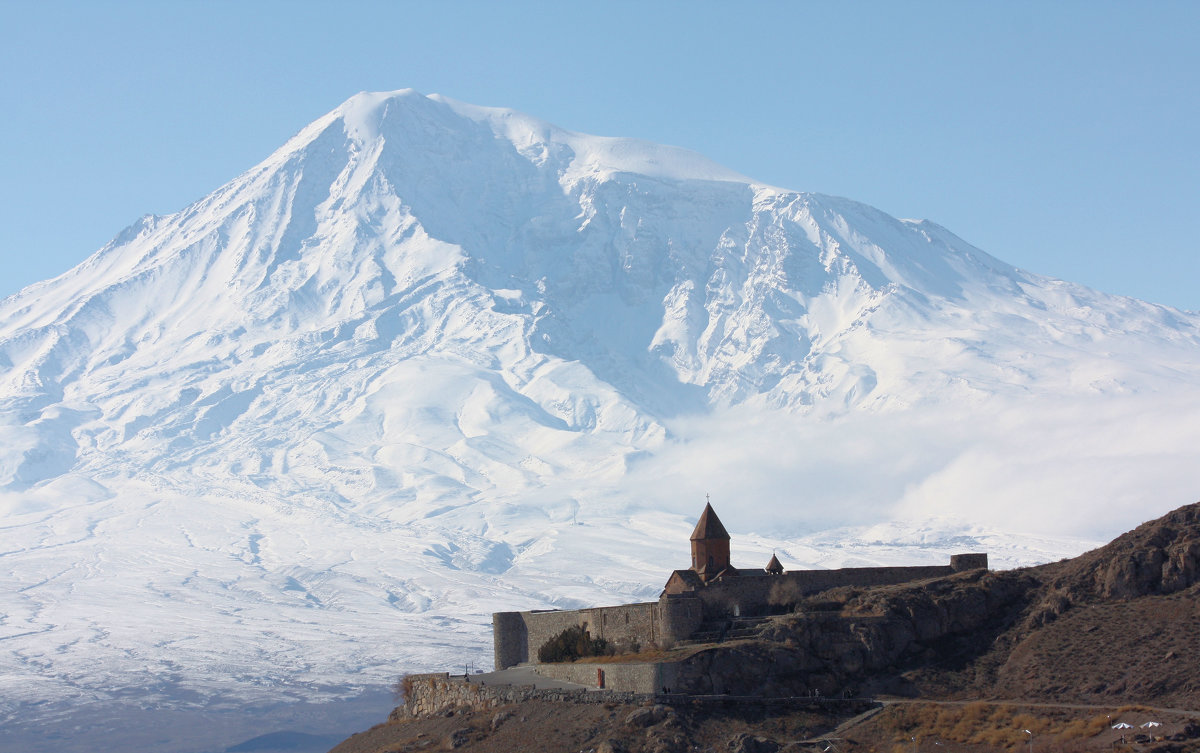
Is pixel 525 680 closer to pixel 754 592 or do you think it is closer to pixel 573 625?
pixel 573 625

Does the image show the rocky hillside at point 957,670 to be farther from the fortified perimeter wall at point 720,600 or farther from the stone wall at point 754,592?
the fortified perimeter wall at point 720,600

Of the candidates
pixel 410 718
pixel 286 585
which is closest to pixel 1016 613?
pixel 410 718

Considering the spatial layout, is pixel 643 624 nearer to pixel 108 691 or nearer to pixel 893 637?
pixel 893 637

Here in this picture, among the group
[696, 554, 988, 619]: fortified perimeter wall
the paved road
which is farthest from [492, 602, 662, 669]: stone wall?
[696, 554, 988, 619]: fortified perimeter wall

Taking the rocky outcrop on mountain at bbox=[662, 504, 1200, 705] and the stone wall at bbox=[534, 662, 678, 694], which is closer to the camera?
the rocky outcrop on mountain at bbox=[662, 504, 1200, 705]

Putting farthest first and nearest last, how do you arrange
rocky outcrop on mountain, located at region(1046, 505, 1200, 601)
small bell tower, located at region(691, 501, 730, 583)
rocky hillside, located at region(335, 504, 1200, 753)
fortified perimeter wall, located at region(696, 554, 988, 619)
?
small bell tower, located at region(691, 501, 730, 583), fortified perimeter wall, located at region(696, 554, 988, 619), rocky outcrop on mountain, located at region(1046, 505, 1200, 601), rocky hillside, located at region(335, 504, 1200, 753)

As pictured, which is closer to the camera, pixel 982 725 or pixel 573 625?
pixel 982 725

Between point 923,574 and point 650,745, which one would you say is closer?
point 650,745

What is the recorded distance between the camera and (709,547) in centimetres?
6184

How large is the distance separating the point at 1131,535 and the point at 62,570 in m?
174

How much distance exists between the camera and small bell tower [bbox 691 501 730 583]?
61.8 meters

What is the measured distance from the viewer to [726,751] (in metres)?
42.2

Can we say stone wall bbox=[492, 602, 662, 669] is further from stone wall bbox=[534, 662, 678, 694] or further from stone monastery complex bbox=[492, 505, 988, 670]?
stone wall bbox=[534, 662, 678, 694]

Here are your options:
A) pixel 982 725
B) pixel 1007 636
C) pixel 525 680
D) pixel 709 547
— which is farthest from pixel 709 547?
pixel 982 725
